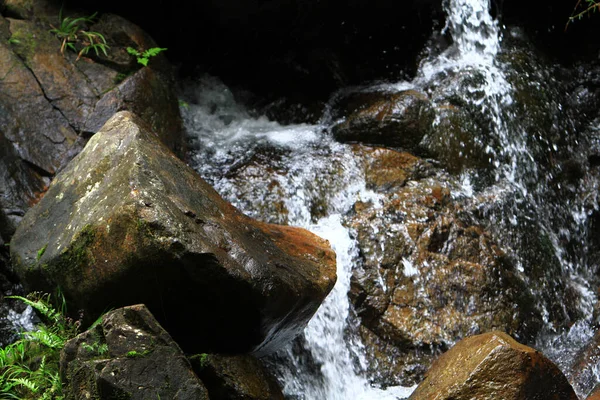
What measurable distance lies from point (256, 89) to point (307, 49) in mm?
844

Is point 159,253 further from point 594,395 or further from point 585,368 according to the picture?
point 585,368

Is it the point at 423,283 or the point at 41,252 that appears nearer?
the point at 41,252

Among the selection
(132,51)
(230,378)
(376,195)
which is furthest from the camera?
(132,51)

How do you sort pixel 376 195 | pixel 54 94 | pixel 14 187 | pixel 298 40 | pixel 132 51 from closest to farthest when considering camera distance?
pixel 14 187, pixel 54 94, pixel 376 195, pixel 132 51, pixel 298 40

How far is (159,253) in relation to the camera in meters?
3.32

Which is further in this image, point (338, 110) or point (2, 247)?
point (338, 110)

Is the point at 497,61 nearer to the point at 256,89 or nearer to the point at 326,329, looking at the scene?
the point at 256,89

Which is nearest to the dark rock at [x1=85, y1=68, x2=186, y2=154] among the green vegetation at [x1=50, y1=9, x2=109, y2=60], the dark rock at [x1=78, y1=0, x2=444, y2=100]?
the green vegetation at [x1=50, y1=9, x2=109, y2=60]

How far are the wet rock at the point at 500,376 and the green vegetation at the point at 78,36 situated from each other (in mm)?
4824

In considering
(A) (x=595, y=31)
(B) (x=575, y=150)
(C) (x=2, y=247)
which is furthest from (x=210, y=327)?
(A) (x=595, y=31)

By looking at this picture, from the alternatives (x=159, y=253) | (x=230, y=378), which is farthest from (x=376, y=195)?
(x=159, y=253)

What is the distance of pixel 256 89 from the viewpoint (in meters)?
7.97

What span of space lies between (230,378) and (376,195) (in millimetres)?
3133

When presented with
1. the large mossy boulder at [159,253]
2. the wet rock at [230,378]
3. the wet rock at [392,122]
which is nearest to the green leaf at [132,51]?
the wet rock at [392,122]
